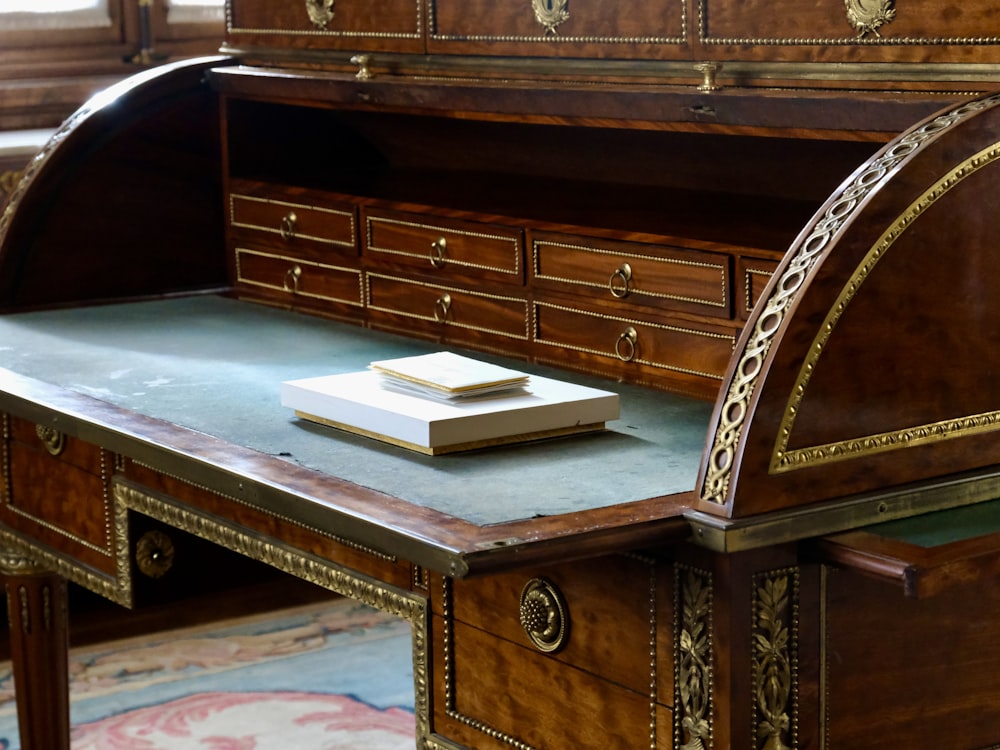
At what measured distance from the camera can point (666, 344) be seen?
2271 mm

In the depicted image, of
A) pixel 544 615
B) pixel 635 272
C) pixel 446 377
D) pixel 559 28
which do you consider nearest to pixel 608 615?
pixel 544 615

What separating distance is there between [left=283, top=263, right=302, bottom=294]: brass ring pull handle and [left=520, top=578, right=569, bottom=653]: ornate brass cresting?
131 centimetres

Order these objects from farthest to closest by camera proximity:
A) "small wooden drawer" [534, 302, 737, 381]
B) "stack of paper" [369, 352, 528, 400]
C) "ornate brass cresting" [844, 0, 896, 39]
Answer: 1. "small wooden drawer" [534, 302, 737, 381]
2. "stack of paper" [369, 352, 528, 400]
3. "ornate brass cresting" [844, 0, 896, 39]

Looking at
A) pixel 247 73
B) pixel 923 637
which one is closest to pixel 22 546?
pixel 247 73

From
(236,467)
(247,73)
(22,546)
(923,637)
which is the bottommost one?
(22,546)

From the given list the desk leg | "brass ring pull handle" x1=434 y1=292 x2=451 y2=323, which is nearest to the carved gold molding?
"brass ring pull handle" x1=434 y1=292 x2=451 y2=323

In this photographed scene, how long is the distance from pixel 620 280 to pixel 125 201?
47.0 inches

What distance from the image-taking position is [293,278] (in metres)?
3.00

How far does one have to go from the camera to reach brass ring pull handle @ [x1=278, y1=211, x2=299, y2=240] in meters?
2.96

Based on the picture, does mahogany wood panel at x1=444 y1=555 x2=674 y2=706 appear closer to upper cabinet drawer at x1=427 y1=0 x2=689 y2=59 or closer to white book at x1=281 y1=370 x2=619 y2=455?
white book at x1=281 y1=370 x2=619 y2=455

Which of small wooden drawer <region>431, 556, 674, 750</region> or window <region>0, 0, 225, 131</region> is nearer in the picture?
small wooden drawer <region>431, 556, 674, 750</region>

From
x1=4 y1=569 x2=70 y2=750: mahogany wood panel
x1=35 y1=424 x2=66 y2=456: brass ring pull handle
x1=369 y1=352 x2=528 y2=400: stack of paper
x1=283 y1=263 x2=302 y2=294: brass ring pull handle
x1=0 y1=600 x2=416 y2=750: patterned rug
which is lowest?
x1=0 y1=600 x2=416 y2=750: patterned rug

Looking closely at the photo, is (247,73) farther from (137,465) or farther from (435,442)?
(435,442)

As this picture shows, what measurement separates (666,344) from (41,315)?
126cm
